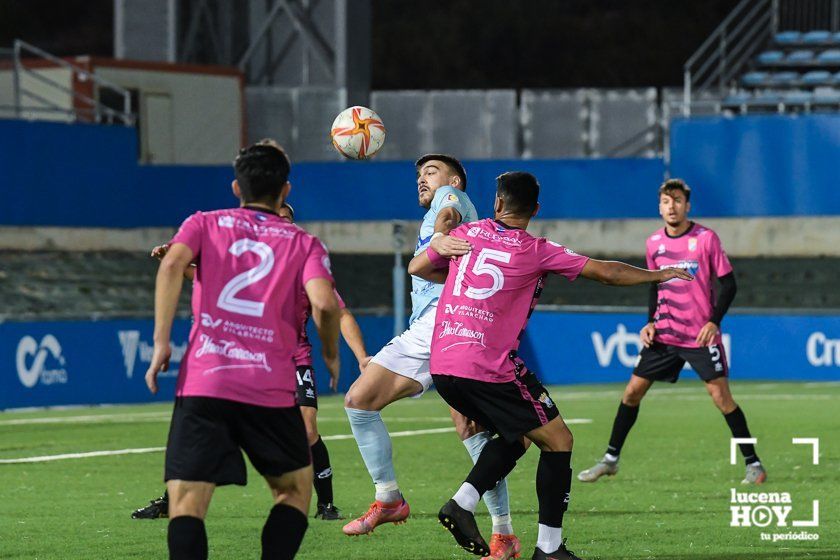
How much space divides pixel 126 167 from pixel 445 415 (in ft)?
49.0

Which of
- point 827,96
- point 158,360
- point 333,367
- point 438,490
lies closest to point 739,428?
point 438,490

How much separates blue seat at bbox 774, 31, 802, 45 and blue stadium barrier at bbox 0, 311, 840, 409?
12.9m

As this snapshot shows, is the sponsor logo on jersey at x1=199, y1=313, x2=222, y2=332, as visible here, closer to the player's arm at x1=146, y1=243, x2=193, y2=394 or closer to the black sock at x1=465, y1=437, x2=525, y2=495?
the player's arm at x1=146, y1=243, x2=193, y2=394

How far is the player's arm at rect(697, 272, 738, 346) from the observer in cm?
1196

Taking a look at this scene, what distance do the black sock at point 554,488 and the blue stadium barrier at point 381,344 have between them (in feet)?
43.9

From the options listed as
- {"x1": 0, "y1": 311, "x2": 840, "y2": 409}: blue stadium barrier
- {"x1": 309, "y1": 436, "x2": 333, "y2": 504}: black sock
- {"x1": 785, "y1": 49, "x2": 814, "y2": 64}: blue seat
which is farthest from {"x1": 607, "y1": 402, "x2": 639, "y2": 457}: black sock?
{"x1": 785, "y1": 49, "x2": 814, "y2": 64}: blue seat

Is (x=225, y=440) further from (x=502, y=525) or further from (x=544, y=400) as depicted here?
(x=502, y=525)

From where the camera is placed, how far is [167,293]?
6461 mm

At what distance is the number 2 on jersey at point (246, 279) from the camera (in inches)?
258

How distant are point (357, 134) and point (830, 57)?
26.0 metres

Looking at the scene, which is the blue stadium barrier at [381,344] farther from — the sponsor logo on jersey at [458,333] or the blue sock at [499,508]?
the sponsor logo on jersey at [458,333]

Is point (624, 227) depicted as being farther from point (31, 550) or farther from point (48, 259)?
point (31, 550)

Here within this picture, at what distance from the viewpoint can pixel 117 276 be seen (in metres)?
32.5

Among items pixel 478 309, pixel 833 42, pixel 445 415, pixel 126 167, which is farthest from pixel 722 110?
pixel 478 309
